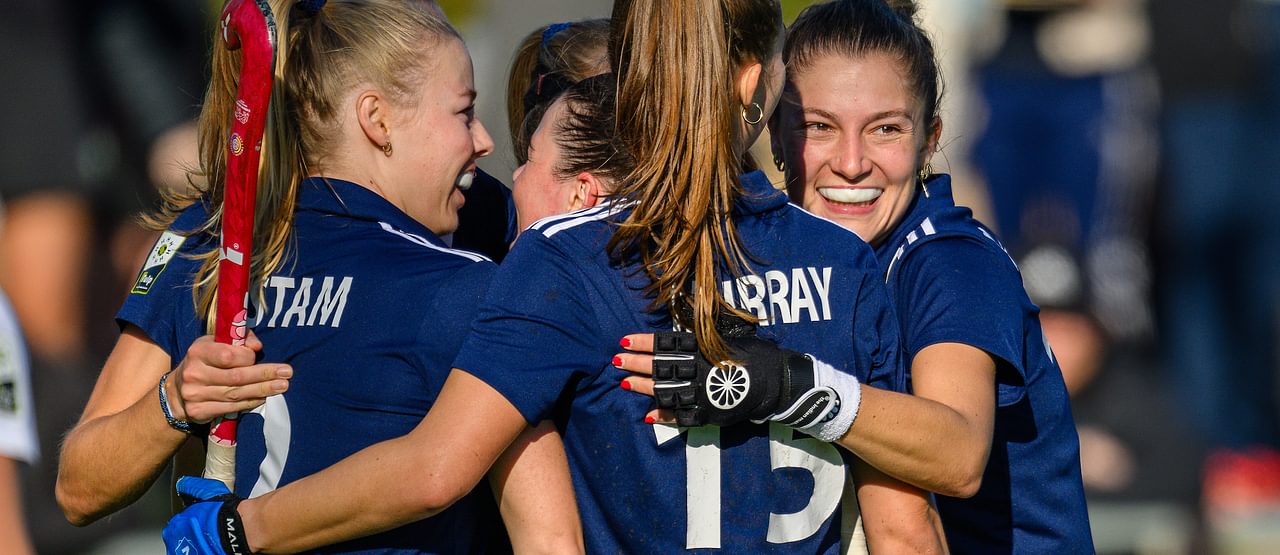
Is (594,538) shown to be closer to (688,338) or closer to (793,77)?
(688,338)

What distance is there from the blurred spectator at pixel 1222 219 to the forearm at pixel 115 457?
20.0ft

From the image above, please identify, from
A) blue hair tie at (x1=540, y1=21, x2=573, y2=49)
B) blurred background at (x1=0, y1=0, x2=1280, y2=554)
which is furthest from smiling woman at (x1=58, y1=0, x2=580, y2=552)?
blurred background at (x1=0, y1=0, x2=1280, y2=554)

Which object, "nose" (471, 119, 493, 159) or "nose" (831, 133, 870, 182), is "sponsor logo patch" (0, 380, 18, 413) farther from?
"nose" (831, 133, 870, 182)

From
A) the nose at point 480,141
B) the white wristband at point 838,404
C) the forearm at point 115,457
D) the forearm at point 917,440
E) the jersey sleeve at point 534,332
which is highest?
the nose at point 480,141

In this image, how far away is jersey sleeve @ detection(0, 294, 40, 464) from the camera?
284cm

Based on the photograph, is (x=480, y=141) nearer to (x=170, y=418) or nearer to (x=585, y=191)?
(x=585, y=191)

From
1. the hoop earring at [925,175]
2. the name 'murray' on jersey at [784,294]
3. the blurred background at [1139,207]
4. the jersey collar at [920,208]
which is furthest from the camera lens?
the blurred background at [1139,207]

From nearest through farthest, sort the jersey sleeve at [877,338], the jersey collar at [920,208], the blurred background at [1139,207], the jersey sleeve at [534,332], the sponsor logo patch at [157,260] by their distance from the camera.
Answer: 1. the jersey sleeve at [534,332]
2. the jersey sleeve at [877,338]
3. the sponsor logo patch at [157,260]
4. the jersey collar at [920,208]
5. the blurred background at [1139,207]

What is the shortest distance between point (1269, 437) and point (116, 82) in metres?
5.89

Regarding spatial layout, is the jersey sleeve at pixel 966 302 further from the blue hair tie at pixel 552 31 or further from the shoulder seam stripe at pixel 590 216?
the blue hair tie at pixel 552 31

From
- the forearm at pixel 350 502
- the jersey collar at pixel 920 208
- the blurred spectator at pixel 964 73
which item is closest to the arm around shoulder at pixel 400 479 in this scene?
the forearm at pixel 350 502

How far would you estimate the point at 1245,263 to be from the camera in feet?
25.6

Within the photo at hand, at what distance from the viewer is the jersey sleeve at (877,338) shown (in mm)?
2514

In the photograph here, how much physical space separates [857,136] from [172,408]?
1409 millimetres
